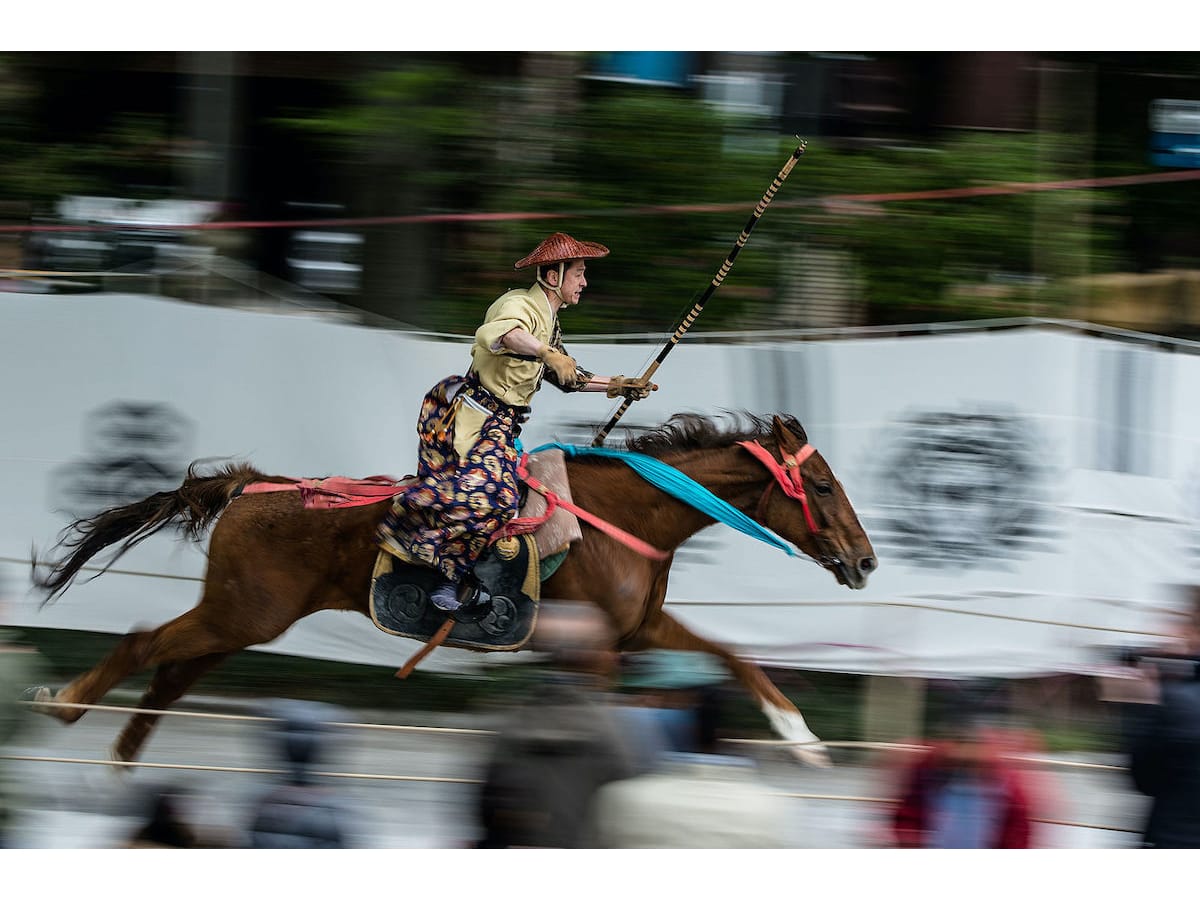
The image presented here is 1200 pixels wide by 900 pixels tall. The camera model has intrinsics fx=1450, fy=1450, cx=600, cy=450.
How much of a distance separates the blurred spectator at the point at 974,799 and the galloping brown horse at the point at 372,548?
1.73 meters

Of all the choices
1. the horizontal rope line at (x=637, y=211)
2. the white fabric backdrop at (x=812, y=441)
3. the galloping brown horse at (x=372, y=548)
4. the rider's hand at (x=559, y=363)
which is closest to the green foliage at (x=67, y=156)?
the horizontal rope line at (x=637, y=211)

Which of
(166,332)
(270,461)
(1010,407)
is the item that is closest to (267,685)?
(270,461)

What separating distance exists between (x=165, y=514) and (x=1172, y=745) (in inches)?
157

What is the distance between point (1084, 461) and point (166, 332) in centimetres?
431

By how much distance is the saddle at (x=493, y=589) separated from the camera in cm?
579

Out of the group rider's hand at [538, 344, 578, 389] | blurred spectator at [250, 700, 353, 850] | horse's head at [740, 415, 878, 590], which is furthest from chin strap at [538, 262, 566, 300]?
blurred spectator at [250, 700, 353, 850]

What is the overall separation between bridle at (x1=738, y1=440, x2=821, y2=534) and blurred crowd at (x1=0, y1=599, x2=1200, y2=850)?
1.23 meters

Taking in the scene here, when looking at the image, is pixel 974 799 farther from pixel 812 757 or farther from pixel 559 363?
pixel 559 363

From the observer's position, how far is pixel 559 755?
3723 mm

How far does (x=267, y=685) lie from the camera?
725cm

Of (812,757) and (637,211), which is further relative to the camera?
(637,211)

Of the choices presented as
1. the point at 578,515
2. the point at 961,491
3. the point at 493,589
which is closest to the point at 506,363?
the point at 578,515

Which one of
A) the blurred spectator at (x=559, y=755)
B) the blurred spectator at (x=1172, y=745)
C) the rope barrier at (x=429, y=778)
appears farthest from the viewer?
the rope barrier at (x=429, y=778)

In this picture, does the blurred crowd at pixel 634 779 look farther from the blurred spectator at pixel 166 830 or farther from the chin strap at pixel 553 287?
the chin strap at pixel 553 287
